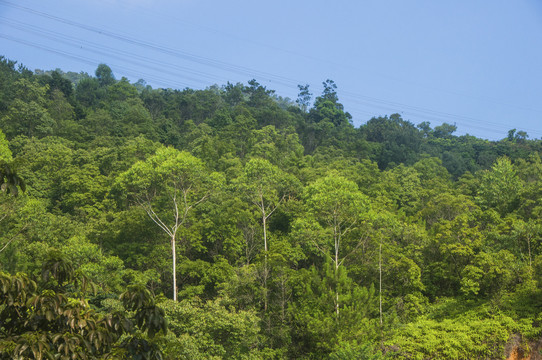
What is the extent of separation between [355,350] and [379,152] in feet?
131

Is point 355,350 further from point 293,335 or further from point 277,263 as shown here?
point 277,263

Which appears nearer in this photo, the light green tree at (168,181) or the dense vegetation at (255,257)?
the dense vegetation at (255,257)

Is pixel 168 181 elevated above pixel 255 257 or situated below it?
above

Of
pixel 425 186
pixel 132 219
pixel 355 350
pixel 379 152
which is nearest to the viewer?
pixel 355 350

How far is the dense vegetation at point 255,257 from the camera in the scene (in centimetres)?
846

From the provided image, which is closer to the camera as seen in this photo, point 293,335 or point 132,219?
point 293,335

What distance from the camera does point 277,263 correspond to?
20.0 meters

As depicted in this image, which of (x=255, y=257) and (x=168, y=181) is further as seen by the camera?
(x=255, y=257)

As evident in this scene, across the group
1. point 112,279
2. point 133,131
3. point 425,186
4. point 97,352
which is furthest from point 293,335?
point 133,131

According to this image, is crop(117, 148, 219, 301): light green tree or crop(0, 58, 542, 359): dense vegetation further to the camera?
crop(117, 148, 219, 301): light green tree

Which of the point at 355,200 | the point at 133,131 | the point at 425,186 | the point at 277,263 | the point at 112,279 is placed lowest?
the point at 112,279

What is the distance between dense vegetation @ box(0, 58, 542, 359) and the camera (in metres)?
8.46

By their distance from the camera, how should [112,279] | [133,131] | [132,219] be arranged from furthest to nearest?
[133,131]
[132,219]
[112,279]

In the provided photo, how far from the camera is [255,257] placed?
23359 millimetres
